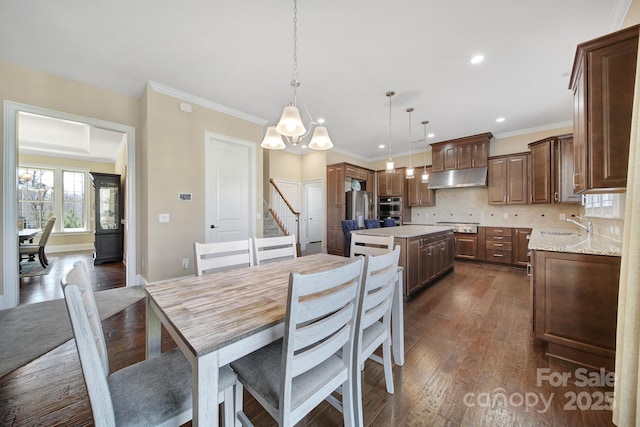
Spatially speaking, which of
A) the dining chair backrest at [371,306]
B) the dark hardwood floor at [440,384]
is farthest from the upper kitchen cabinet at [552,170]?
the dining chair backrest at [371,306]

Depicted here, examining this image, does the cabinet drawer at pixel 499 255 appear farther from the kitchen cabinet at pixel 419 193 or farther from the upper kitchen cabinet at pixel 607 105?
the upper kitchen cabinet at pixel 607 105

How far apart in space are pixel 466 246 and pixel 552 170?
210 cm

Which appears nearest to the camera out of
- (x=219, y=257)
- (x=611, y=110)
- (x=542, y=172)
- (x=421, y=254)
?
(x=611, y=110)

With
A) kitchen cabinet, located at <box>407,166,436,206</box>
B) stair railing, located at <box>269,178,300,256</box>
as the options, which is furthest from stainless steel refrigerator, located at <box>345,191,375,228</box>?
stair railing, located at <box>269,178,300,256</box>

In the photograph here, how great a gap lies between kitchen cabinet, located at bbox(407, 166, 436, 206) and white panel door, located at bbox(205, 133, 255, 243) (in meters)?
4.31

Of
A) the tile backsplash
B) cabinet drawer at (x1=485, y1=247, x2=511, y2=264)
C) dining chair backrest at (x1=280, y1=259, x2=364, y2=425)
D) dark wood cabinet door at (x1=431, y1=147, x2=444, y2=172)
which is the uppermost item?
dark wood cabinet door at (x1=431, y1=147, x2=444, y2=172)

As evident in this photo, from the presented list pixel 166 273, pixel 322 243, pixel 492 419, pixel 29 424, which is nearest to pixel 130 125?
pixel 166 273

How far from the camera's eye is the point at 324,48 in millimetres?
2518

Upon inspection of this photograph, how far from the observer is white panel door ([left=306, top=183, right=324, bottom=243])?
22.5 ft

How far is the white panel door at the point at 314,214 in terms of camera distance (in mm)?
6844

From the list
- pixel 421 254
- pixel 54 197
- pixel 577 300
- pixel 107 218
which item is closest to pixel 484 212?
pixel 421 254

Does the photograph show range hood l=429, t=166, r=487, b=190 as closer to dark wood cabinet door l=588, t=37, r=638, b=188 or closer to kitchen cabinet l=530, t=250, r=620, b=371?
→ kitchen cabinet l=530, t=250, r=620, b=371

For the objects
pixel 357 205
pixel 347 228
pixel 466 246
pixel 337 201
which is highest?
pixel 337 201

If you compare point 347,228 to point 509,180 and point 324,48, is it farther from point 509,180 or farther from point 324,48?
point 509,180
